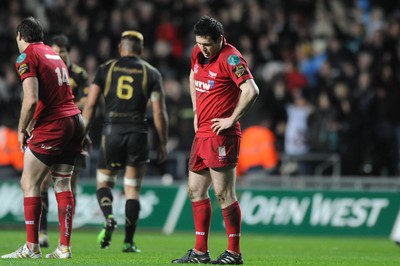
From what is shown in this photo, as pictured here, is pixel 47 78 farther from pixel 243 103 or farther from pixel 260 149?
pixel 260 149

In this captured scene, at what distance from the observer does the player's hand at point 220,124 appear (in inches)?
404

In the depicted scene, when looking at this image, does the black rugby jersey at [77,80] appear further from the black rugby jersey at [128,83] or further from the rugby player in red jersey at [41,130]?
the rugby player in red jersey at [41,130]

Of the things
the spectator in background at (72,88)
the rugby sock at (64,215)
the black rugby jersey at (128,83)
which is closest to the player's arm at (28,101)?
the rugby sock at (64,215)

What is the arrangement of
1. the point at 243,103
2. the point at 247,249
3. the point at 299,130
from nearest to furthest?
the point at 243,103
the point at 247,249
the point at 299,130

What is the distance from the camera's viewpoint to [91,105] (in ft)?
42.2

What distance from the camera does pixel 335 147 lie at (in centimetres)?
1986

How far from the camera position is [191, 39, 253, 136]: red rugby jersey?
10375 mm

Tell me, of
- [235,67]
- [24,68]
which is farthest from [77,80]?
[235,67]

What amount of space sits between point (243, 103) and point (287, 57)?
1191 cm

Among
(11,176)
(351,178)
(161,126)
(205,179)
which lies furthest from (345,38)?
(205,179)

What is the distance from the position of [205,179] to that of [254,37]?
1237cm

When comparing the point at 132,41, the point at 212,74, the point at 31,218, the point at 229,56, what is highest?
the point at 229,56

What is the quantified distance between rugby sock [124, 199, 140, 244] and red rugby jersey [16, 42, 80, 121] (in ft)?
7.67

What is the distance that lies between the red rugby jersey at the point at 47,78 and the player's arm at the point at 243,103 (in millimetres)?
1693
